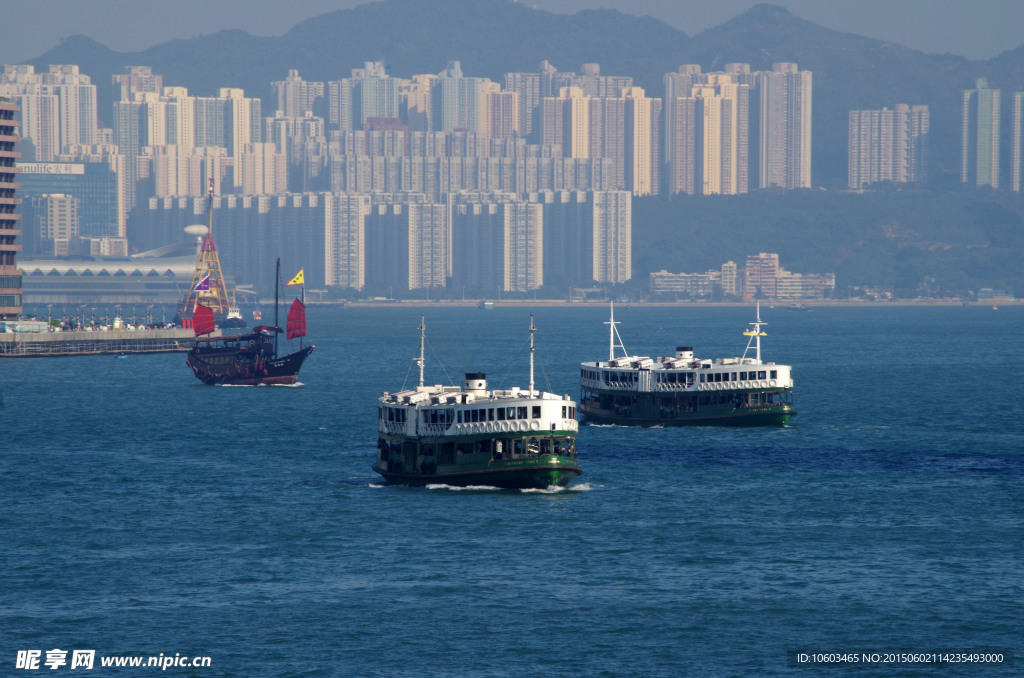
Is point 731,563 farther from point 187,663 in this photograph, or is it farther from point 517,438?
point 187,663

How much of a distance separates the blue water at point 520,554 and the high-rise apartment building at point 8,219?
9798 centimetres

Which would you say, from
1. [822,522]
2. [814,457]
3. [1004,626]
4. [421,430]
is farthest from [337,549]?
[814,457]

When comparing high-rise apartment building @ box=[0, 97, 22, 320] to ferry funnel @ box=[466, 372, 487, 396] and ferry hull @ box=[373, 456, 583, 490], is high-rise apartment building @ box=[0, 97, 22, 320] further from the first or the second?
ferry hull @ box=[373, 456, 583, 490]

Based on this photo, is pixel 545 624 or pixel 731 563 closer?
pixel 545 624

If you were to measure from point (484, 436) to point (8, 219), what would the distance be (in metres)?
140

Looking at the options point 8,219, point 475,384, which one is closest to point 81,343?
point 8,219

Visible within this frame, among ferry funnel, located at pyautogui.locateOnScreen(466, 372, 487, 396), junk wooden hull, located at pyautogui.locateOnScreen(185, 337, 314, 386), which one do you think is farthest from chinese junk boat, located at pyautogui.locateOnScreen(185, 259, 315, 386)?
ferry funnel, located at pyautogui.locateOnScreen(466, 372, 487, 396)

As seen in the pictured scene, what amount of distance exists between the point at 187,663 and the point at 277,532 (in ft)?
58.8

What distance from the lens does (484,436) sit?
68.3 metres

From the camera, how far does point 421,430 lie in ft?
230

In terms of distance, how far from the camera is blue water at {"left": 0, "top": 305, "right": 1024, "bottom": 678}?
46750 millimetres

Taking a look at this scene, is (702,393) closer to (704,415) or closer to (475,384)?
(704,415)

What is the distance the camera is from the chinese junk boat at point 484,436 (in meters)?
68.1

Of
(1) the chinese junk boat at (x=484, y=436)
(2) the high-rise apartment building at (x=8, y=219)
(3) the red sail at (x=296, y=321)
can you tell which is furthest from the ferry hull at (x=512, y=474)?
(2) the high-rise apartment building at (x=8, y=219)
